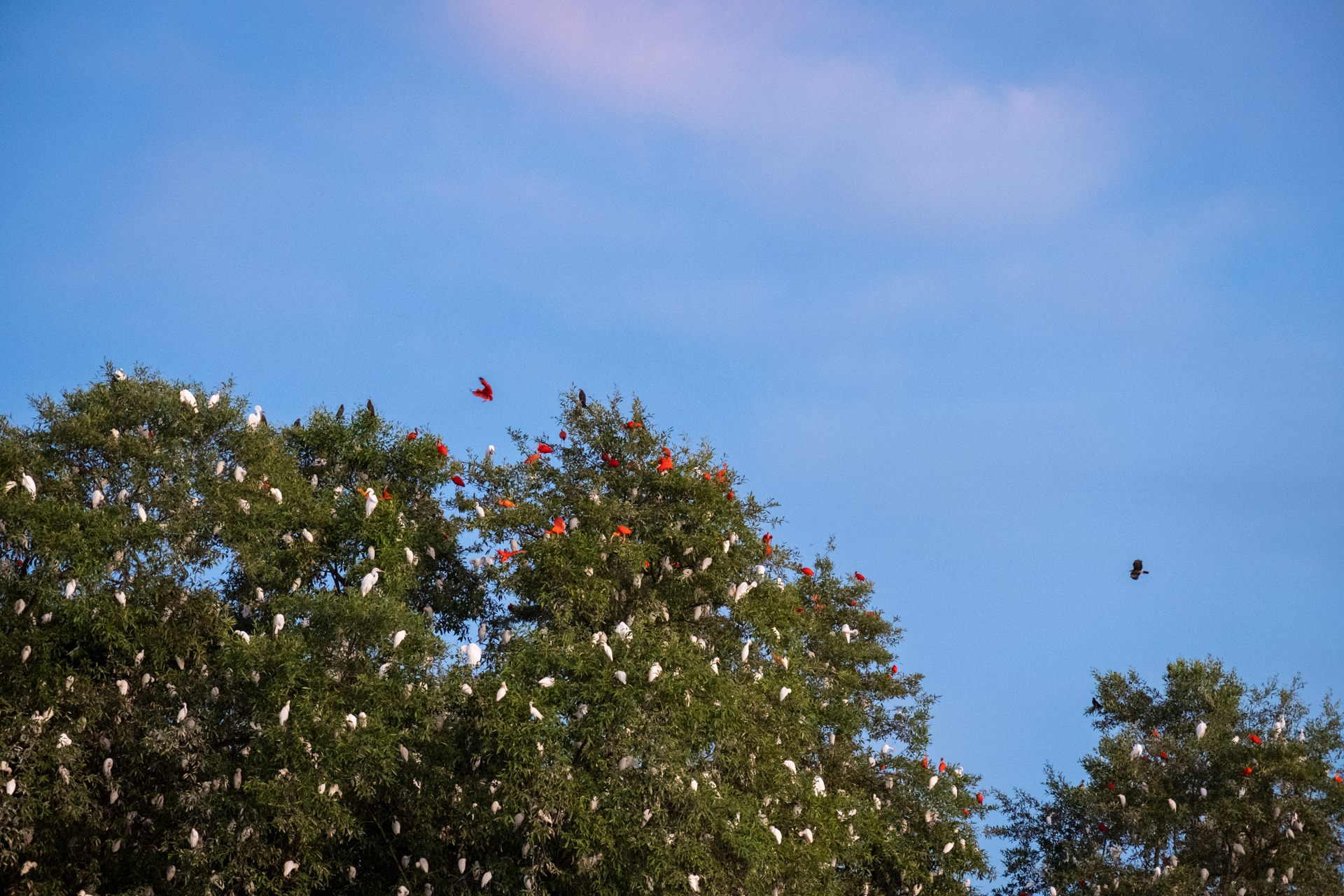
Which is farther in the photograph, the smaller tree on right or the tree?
the smaller tree on right

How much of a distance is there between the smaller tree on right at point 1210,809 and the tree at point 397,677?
→ 9.10 ft

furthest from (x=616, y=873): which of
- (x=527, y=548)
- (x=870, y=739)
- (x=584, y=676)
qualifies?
(x=870, y=739)

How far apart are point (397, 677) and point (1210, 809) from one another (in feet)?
61.8

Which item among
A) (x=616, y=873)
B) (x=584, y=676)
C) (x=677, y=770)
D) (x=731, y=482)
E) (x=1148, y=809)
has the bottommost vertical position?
(x=616, y=873)

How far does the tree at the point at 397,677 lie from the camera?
22.1 metres

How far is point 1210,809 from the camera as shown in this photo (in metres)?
29.1

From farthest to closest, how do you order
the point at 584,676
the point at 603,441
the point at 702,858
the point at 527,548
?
the point at 603,441
the point at 527,548
the point at 584,676
the point at 702,858

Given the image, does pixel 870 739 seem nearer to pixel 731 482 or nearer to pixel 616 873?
pixel 731 482

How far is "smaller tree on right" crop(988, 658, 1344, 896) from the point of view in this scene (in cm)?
2870

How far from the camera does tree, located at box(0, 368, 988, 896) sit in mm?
22141

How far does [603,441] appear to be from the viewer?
95.0 ft

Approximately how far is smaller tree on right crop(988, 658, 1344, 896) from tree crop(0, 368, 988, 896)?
277 centimetres

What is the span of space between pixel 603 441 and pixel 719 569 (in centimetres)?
425

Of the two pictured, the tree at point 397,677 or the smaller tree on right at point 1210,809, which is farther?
the smaller tree on right at point 1210,809
